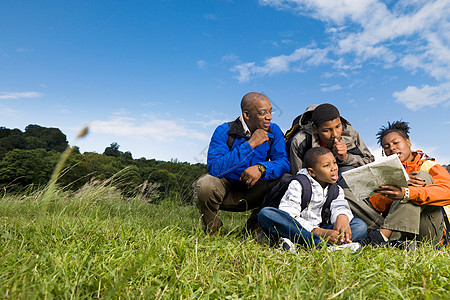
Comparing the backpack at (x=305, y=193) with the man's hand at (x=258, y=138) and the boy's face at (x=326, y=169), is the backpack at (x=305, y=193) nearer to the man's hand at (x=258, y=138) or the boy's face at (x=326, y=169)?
the boy's face at (x=326, y=169)

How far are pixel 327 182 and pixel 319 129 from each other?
0.72m

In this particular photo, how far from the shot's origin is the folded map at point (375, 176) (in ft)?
10.1

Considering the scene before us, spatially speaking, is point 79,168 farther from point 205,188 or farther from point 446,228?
point 446,228

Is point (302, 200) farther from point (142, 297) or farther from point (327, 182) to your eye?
point (142, 297)

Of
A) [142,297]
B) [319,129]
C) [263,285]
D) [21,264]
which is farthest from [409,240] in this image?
[21,264]

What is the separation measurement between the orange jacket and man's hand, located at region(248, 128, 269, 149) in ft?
4.77

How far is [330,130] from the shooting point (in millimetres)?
3762

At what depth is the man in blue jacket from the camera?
3.93m

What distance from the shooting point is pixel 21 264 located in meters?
2.23

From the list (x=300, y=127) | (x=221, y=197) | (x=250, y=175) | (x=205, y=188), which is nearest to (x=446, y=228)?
(x=300, y=127)

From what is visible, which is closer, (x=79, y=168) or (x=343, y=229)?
(x=343, y=229)

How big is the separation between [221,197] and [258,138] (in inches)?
33.2

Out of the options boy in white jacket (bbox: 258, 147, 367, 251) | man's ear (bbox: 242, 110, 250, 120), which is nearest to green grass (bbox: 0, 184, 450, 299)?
boy in white jacket (bbox: 258, 147, 367, 251)

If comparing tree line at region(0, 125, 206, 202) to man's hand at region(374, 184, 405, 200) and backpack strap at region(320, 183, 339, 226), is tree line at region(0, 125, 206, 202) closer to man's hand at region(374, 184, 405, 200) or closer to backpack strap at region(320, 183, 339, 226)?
backpack strap at region(320, 183, 339, 226)
